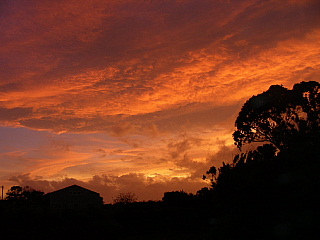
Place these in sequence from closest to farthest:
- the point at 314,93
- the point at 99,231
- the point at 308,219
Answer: the point at 308,219, the point at 99,231, the point at 314,93

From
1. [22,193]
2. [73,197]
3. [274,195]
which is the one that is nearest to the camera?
[274,195]

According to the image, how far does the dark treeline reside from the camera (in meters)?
13.7

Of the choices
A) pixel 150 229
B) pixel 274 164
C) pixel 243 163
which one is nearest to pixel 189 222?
pixel 150 229

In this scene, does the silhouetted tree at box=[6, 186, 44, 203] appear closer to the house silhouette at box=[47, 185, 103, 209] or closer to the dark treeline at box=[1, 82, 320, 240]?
the house silhouette at box=[47, 185, 103, 209]

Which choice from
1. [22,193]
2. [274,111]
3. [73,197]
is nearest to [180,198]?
[274,111]

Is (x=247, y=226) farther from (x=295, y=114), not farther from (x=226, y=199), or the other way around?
(x=295, y=114)

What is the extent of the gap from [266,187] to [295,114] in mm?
23460

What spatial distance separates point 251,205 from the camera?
15.7 m

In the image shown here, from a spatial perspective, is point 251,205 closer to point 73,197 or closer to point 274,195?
point 274,195

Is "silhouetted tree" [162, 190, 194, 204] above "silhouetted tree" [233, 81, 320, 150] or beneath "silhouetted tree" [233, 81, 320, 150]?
beneath

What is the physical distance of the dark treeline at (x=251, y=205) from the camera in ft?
45.0

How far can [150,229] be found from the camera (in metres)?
27.1

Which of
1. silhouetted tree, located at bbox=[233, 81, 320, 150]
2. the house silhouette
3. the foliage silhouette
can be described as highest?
silhouetted tree, located at bbox=[233, 81, 320, 150]

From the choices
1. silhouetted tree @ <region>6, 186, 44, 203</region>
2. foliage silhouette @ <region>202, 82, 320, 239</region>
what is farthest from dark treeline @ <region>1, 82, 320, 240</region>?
silhouetted tree @ <region>6, 186, 44, 203</region>
